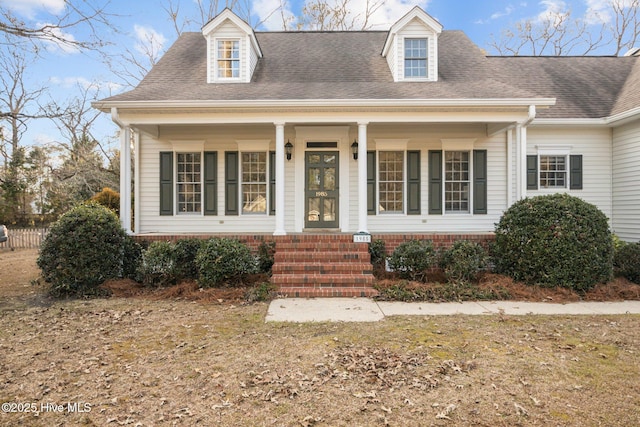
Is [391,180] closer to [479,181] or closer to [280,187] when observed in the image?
[479,181]

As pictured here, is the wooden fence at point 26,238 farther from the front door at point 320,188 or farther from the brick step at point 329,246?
the brick step at point 329,246

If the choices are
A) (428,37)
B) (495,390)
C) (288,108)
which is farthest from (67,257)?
(428,37)

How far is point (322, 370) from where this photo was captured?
143 inches

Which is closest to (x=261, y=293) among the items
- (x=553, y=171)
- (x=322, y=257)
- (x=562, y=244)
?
(x=322, y=257)

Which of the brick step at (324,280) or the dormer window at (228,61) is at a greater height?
the dormer window at (228,61)

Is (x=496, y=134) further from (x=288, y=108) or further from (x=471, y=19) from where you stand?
(x=471, y=19)

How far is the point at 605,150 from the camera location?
32.9 feet

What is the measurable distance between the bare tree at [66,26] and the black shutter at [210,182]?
3.76 meters

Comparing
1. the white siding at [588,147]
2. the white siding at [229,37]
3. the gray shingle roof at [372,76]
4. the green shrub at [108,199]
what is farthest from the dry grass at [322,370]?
the green shrub at [108,199]

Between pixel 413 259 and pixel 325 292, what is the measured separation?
196cm

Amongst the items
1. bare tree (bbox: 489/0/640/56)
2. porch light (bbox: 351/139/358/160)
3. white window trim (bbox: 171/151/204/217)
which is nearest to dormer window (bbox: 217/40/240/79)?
white window trim (bbox: 171/151/204/217)

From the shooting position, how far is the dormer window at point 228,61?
10.1m

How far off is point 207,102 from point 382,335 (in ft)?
20.4

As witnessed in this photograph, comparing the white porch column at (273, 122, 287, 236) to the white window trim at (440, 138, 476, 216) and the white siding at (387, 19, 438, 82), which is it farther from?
the white window trim at (440, 138, 476, 216)
